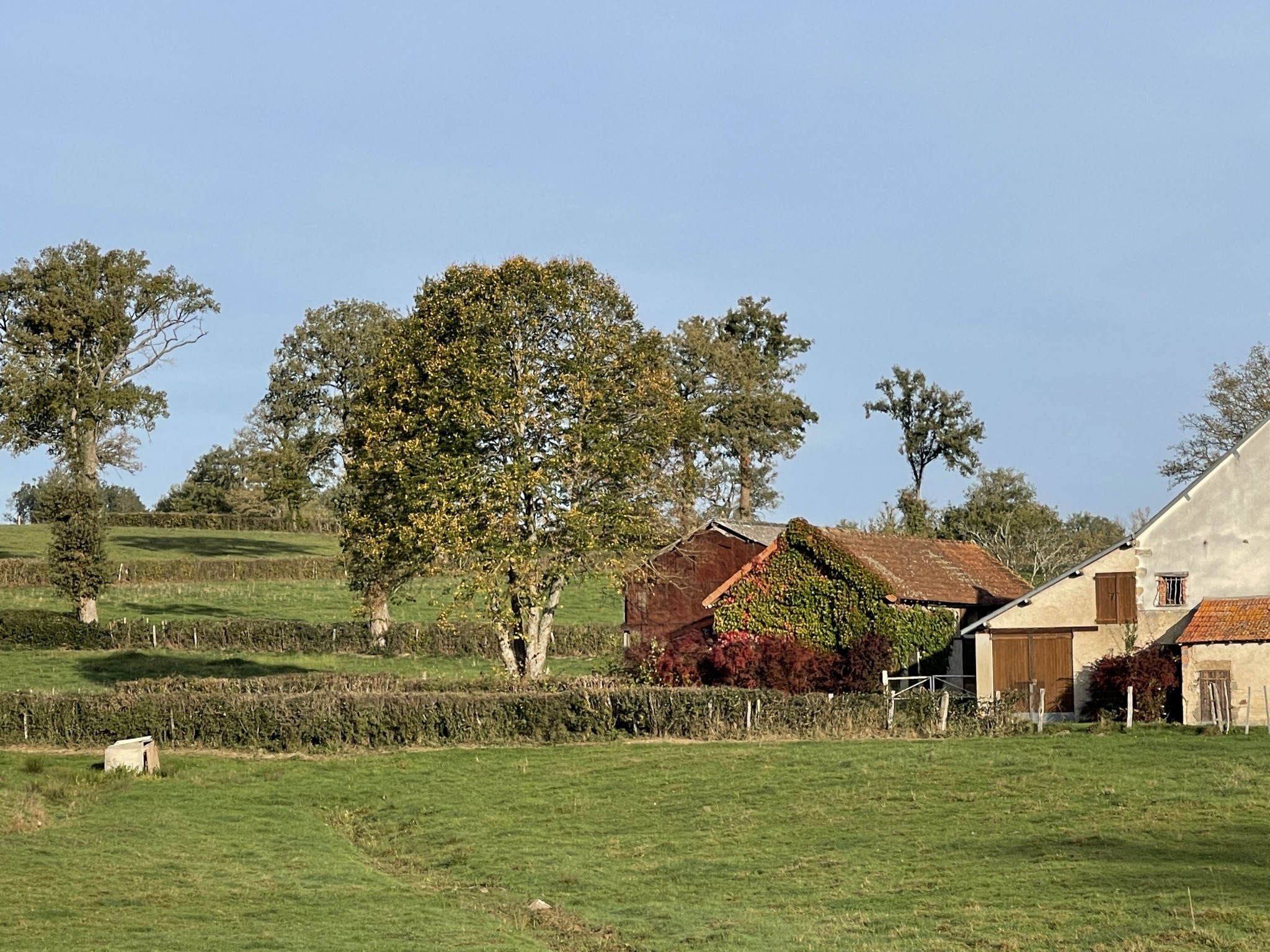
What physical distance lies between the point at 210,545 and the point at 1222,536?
76.5m

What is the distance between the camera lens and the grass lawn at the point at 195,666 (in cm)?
5594

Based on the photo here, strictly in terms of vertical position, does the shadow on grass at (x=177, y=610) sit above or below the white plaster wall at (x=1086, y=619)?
above

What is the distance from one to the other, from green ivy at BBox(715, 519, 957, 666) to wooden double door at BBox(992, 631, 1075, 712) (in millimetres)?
2791

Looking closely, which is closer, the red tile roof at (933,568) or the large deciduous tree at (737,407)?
the red tile roof at (933,568)

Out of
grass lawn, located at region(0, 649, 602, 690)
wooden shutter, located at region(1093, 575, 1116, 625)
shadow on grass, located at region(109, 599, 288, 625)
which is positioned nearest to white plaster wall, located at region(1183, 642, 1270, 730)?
wooden shutter, located at region(1093, 575, 1116, 625)

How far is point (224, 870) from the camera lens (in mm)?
→ 25562

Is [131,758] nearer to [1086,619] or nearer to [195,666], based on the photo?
[195,666]

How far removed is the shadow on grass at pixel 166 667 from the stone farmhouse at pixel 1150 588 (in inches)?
1050

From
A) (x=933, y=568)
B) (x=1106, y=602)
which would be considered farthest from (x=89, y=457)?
(x=1106, y=602)

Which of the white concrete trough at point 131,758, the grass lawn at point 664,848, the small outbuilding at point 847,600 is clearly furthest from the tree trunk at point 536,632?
the white concrete trough at point 131,758

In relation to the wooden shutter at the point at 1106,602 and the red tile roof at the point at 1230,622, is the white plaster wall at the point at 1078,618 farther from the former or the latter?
the red tile roof at the point at 1230,622

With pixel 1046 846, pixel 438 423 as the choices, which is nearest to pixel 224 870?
pixel 1046 846

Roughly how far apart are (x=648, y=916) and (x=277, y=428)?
104367 mm

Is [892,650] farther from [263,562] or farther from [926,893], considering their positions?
[263,562]
